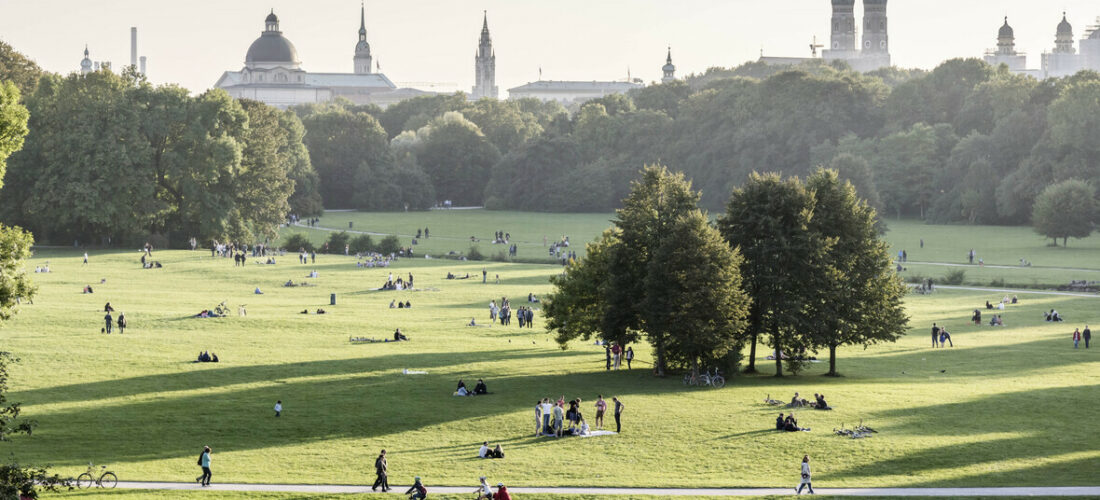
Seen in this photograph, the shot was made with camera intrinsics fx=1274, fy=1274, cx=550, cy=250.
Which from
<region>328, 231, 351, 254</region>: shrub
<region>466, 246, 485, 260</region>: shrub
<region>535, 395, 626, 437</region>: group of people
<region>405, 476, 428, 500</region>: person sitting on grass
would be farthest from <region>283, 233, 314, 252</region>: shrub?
<region>405, 476, 428, 500</region>: person sitting on grass

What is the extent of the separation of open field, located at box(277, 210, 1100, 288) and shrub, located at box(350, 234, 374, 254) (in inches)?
158

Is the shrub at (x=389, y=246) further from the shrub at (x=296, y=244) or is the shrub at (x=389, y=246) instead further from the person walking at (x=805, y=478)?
the person walking at (x=805, y=478)

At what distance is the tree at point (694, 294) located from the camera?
134 ft

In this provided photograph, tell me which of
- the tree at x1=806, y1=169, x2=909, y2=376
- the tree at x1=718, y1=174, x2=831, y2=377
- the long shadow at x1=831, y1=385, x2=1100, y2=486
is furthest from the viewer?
the tree at x1=806, y1=169, x2=909, y2=376

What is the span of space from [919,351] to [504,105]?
139 m

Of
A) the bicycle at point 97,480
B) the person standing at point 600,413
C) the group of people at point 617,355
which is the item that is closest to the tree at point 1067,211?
the group of people at point 617,355

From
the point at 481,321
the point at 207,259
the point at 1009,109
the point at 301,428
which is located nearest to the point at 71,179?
the point at 207,259

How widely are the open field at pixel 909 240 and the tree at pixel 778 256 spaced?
34.2 m

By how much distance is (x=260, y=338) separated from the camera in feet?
159

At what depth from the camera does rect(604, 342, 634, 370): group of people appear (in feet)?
146

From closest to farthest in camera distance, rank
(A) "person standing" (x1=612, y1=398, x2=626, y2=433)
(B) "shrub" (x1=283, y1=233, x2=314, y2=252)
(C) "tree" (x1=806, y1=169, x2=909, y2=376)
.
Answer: (A) "person standing" (x1=612, y1=398, x2=626, y2=433) < (C) "tree" (x1=806, y1=169, x2=909, y2=376) < (B) "shrub" (x1=283, y1=233, x2=314, y2=252)

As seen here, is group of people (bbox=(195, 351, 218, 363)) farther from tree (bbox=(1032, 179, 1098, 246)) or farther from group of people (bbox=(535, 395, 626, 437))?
tree (bbox=(1032, 179, 1098, 246))

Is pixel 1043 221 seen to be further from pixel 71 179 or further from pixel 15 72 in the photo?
pixel 15 72

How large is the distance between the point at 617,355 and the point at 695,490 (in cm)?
1688
